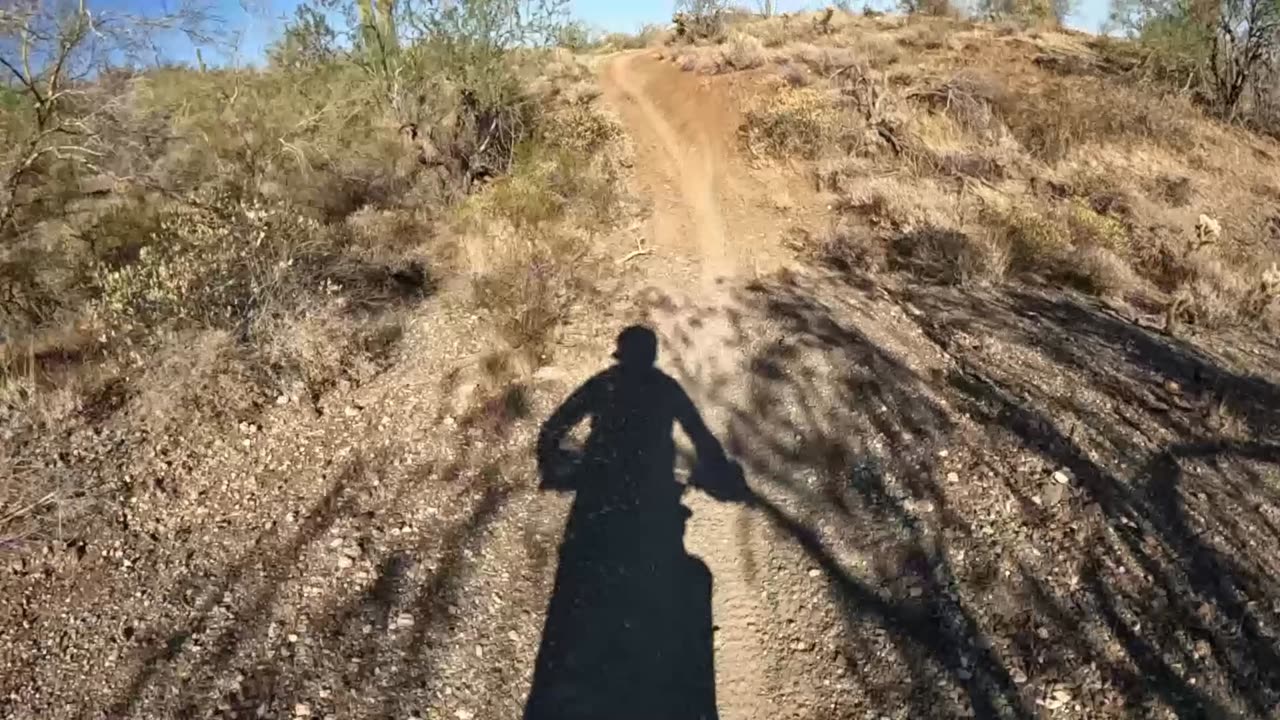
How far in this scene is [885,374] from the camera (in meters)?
6.52

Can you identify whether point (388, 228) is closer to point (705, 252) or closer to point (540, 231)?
point (540, 231)

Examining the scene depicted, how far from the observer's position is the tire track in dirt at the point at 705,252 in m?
4.24

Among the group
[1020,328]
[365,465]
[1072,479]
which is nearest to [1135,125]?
[1020,328]

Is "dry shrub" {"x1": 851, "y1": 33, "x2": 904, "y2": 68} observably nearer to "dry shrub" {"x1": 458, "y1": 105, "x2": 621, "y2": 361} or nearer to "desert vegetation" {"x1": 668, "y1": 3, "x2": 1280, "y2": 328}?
"desert vegetation" {"x1": 668, "y1": 3, "x2": 1280, "y2": 328}

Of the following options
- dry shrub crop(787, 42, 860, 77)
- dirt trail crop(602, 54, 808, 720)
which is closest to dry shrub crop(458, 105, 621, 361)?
dirt trail crop(602, 54, 808, 720)

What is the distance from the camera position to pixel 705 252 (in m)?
9.12

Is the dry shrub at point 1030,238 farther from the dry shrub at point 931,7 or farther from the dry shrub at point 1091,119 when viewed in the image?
the dry shrub at point 931,7

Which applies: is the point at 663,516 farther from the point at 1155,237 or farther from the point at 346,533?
the point at 1155,237

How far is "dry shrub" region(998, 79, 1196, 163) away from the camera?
13.1 meters

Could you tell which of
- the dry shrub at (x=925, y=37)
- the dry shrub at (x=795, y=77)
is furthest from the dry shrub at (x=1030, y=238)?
the dry shrub at (x=925, y=37)

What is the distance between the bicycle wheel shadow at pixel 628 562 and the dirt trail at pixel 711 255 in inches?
4.5

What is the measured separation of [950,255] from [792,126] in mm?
4004

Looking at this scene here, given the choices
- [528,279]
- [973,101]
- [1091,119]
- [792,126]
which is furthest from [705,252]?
[1091,119]

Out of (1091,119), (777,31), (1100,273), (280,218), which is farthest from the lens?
(777,31)
